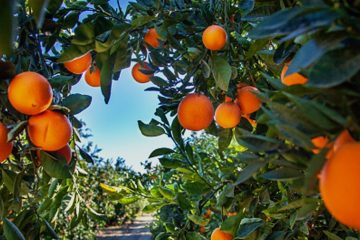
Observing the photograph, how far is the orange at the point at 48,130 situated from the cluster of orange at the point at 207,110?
34 centimetres

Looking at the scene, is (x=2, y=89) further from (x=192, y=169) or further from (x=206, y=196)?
(x=206, y=196)

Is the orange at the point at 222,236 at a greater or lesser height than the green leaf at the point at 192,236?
greater

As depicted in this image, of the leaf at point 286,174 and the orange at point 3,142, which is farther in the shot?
the orange at point 3,142

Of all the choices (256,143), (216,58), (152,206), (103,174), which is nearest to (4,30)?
(256,143)

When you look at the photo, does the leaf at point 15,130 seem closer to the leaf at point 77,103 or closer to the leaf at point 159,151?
the leaf at point 77,103

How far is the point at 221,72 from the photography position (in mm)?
998

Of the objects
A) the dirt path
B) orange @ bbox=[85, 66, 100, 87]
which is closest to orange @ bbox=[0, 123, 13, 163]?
orange @ bbox=[85, 66, 100, 87]

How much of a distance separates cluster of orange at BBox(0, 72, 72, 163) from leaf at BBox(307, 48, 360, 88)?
1.79 ft

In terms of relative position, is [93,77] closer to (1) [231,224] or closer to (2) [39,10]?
(1) [231,224]

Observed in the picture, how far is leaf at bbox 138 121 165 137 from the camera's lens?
1193mm

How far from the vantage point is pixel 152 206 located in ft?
5.20

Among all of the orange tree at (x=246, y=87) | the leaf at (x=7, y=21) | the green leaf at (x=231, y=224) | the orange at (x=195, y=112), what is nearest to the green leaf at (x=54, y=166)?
the orange tree at (x=246, y=87)

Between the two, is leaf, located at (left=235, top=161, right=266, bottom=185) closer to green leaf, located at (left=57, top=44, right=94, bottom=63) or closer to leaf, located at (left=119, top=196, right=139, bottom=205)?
green leaf, located at (left=57, top=44, right=94, bottom=63)

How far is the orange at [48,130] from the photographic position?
0.78 metres
